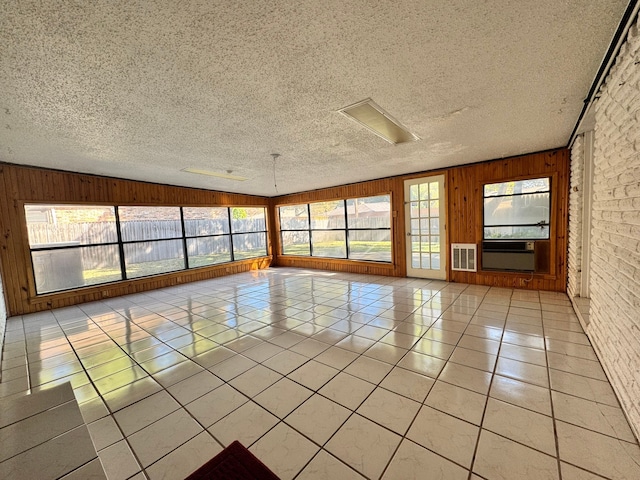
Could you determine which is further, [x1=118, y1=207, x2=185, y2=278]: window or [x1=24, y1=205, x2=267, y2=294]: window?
[x1=118, y1=207, x2=185, y2=278]: window

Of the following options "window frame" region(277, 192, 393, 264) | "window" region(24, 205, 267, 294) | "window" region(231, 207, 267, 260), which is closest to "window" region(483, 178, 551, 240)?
"window frame" region(277, 192, 393, 264)

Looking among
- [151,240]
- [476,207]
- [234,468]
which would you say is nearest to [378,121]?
[476,207]

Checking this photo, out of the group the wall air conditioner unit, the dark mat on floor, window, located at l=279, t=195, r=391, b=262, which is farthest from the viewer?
window, located at l=279, t=195, r=391, b=262

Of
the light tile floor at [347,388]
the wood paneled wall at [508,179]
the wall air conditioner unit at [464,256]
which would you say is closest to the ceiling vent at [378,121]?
the wood paneled wall at [508,179]

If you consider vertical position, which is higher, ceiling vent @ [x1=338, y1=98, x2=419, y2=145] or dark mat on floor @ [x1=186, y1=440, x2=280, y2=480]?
ceiling vent @ [x1=338, y1=98, x2=419, y2=145]

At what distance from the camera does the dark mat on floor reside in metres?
1.37

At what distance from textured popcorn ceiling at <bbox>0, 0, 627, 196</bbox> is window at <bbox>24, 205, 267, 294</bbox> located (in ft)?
5.54

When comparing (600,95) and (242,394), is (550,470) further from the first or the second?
(600,95)

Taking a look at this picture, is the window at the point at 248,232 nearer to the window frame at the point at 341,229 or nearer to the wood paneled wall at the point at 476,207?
the window frame at the point at 341,229

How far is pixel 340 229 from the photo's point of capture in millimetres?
7223

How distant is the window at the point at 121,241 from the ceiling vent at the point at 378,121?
17.6ft

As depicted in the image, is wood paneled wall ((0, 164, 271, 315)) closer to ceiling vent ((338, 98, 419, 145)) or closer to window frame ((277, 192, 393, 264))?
window frame ((277, 192, 393, 264))

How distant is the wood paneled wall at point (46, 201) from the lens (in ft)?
14.1

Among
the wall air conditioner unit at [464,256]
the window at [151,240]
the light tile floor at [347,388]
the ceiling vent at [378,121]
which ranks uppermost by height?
the ceiling vent at [378,121]
